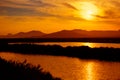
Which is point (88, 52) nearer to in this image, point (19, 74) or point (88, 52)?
point (88, 52)

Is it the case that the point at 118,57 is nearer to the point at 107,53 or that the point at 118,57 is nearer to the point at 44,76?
the point at 107,53

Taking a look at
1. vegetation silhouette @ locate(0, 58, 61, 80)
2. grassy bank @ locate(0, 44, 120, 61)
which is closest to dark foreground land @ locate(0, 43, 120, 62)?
grassy bank @ locate(0, 44, 120, 61)

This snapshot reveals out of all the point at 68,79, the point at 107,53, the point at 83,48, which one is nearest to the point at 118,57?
the point at 107,53

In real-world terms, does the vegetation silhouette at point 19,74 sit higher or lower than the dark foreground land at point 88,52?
higher

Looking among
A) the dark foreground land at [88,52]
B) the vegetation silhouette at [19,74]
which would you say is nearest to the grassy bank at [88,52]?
the dark foreground land at [88,52]

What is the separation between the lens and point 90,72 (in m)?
32.2

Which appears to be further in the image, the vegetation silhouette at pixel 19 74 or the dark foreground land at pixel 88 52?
the dark foreground land at pixel 88 52

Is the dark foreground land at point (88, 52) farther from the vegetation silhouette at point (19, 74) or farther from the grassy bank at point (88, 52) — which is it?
the vegetation silhouette at point (19, 74)

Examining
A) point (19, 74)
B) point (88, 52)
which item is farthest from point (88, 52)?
point (19, 74)

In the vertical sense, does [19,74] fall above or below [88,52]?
above

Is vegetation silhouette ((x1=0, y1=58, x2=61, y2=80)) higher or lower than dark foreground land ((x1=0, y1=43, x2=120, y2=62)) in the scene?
higher

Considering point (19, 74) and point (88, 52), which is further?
point (88, 52)

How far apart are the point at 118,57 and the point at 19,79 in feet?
104

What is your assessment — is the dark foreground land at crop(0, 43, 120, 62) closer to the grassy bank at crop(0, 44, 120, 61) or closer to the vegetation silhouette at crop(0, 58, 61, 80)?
the grassy bank at crop(0, 44, 120, 61)
